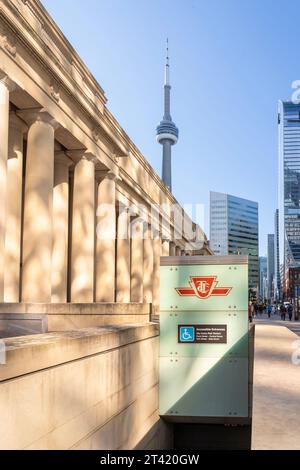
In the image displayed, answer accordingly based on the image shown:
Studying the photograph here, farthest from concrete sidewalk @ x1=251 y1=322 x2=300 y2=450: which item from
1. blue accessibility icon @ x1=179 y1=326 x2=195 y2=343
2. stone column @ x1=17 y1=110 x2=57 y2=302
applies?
stone column @ x1=17 y1=110 x2=57 y2=302

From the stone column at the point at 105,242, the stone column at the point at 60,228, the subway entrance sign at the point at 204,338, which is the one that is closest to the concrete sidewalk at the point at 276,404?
the subway entrance sign at the point at 204,338

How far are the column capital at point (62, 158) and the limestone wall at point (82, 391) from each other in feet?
53.4

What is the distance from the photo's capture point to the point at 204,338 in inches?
401

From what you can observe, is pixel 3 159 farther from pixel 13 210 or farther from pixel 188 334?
pixel 188 334

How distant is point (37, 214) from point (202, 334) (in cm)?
1122

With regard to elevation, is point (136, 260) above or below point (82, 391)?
above

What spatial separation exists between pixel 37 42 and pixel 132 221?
24.0 metres

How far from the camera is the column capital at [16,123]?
20.7m

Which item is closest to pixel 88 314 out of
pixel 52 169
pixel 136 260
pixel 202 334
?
pixel 202 334

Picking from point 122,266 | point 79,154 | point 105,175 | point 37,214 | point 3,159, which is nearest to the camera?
point 3,159

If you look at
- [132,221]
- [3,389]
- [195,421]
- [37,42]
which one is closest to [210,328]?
[195,421]

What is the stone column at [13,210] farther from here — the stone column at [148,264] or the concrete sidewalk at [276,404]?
the stone column at [148,264]

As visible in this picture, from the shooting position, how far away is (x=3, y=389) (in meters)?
4.66
